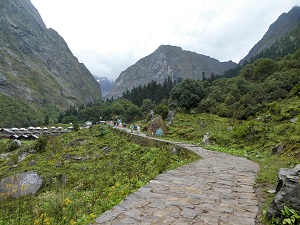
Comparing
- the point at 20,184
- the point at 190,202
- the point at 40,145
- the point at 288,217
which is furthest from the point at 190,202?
the point at 40,145

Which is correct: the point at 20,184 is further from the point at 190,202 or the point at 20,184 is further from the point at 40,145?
the point at 190,202

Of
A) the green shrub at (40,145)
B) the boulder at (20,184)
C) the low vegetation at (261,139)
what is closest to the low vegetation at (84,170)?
the green shrub at (40,145)

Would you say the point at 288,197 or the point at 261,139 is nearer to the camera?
the point at 288,197

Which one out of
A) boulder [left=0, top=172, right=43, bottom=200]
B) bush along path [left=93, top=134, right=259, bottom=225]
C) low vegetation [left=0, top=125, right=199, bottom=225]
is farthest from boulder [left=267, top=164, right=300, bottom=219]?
boulder [left=0, top=172, right=43, bottom=200]

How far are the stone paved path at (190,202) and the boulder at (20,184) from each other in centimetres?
1078

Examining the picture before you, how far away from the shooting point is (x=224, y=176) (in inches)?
312

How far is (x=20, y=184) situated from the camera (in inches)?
605

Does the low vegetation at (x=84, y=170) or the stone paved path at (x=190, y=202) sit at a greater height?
the stone paved path at (x=190, y=202)

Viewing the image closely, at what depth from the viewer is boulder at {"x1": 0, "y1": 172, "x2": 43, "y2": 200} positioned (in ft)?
47.9

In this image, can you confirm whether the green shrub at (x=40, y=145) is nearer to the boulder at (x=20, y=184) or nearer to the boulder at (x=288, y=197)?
the boulder at (x=20, y=184)

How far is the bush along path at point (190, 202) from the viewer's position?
4.40 metres

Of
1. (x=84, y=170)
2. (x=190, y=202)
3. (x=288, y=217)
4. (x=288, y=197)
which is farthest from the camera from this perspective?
(x=84, y=170)

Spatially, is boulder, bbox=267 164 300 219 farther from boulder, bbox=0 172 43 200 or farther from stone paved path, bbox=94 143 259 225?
boulder, bbox=0 172 43 200

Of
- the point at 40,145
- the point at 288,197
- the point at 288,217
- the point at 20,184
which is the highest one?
the point at 288,197
